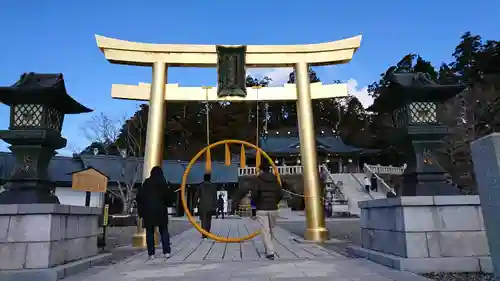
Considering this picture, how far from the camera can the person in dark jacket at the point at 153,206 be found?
6.60m

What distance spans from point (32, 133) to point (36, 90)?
2.31 feet

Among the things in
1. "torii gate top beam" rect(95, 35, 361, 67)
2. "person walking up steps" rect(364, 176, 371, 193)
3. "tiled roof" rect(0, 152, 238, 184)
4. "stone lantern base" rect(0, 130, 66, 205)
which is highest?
"torii gate top beam" rect(95, 35, 361, 67)

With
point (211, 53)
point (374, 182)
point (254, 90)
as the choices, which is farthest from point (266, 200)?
point (374, 182)

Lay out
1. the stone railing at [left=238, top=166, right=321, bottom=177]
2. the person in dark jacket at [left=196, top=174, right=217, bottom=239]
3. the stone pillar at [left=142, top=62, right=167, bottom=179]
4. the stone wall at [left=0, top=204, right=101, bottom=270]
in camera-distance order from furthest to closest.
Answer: the stone railing at [left=238, top=166, right=321, bottom=177]
the person in dark jacket at [left=196, top=174, right=217, bottom=239]
the stone pillar at [left=142, top=62, right=167, bottom=179]
the stone wall at [left=0, top=204, right=101, bottom=270]

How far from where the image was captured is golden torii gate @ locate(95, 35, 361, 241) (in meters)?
9.62

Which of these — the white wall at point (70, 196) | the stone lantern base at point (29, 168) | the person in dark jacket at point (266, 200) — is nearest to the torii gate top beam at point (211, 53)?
the stone lantern base at point (29, 168)

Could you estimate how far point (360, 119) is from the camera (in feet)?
164

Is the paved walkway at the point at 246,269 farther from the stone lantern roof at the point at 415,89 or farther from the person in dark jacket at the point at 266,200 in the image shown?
the stone lantern roof at the point at 415,89

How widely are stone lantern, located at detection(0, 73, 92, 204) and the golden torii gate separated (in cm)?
337

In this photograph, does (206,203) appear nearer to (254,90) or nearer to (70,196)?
(254,90)

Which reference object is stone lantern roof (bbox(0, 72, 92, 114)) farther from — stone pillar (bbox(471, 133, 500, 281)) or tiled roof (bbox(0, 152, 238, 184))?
tiled roof (bbox(0, 152, 238, 184))

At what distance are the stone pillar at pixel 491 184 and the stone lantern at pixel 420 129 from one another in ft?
9.02

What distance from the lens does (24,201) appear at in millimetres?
5512

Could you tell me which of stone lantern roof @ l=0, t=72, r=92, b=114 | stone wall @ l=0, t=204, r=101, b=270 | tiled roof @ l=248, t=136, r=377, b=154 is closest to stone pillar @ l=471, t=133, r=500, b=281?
stone wall @ l=0, t=204, r=101, b=270
